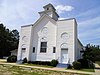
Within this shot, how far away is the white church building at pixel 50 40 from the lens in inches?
845

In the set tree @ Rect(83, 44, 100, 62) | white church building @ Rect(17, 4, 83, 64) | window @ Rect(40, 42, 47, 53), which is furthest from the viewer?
tree @ Rect(83, 44, 100, 62)

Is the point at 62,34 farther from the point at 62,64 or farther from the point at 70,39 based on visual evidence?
the point at 62,64

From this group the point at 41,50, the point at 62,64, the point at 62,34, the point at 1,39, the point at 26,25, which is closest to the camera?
the point at 62,64

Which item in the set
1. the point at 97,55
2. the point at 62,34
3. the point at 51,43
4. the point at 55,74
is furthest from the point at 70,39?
the point at 97,55

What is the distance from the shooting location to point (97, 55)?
142 feet

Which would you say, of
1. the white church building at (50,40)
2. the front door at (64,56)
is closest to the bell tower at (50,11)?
the white church building at (50,40)

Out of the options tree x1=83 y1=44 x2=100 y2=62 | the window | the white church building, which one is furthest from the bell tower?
tree x1=83 y1=44 x2=100 y2=62

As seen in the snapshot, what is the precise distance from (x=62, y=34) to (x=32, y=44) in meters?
6.52

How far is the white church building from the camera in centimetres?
2145

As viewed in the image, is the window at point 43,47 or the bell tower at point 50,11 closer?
the window at point 43,47

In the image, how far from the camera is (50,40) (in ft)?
77.9

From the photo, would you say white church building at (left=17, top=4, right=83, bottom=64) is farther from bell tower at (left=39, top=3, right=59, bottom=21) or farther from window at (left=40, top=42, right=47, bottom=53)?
bell tower at (left=39, top=3, right=59, bottom=21)

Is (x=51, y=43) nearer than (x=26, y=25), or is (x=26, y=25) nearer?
(x=51, y=43)

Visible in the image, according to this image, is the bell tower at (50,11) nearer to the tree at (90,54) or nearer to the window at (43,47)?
the window at (43,47)
